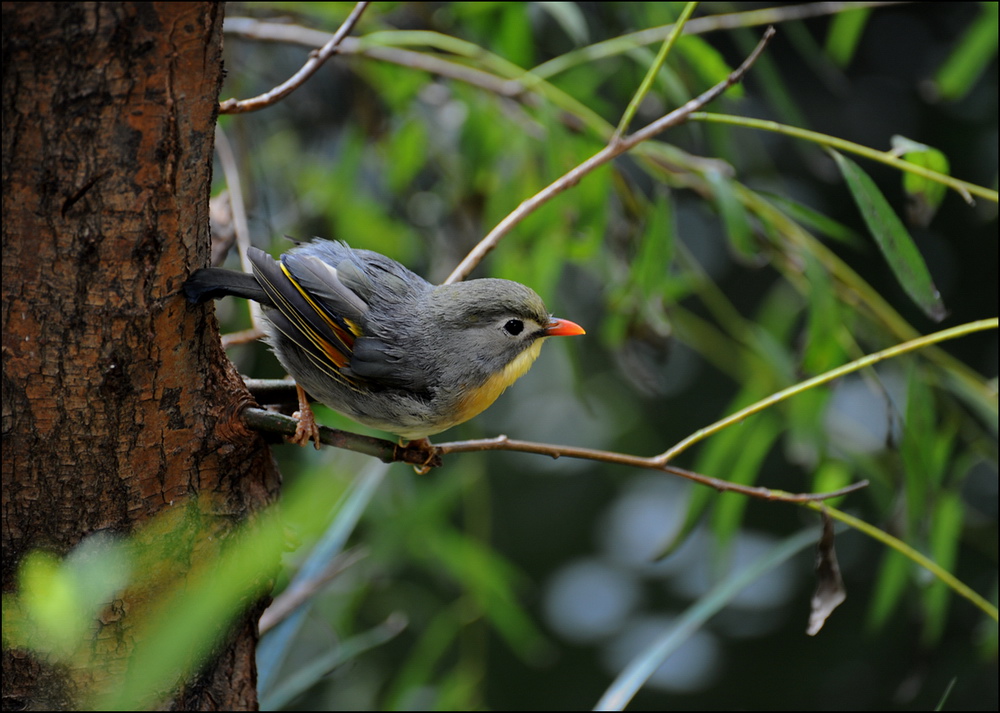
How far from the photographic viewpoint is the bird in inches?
66.3

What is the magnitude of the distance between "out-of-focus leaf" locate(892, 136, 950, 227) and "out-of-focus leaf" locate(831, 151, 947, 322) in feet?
0.29

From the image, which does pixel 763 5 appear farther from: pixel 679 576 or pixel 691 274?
pixel 679 576

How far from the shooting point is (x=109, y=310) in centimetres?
113

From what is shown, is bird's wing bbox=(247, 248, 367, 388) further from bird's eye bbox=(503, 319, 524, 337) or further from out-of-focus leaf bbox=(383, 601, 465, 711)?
out-of-focus leaf bbox=(383, 601, 465, 711)

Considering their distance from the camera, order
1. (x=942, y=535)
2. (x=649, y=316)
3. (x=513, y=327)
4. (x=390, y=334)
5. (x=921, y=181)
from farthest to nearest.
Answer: (x=942, y=535) → (x=649, y=316) → (x=513, y=327) → (x=390, y=334) → (x=921, y=181)

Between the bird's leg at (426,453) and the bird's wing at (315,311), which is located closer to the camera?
the bird's wing at (315,311)

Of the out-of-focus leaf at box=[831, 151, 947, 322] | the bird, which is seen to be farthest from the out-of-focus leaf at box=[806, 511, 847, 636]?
the bird

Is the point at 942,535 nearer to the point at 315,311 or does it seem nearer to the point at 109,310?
the point at 315,311

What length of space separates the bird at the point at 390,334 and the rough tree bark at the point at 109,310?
284 mm

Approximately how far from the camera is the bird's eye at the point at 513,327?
6.28 ft

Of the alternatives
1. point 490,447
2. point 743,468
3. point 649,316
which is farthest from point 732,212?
point 490,447

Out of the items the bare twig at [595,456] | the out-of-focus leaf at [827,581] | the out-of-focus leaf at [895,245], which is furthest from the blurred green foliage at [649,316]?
the out-of-focus leaf at [827,581]

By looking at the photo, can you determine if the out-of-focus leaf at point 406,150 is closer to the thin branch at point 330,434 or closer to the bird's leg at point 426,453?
the bird's leg at point 426,453

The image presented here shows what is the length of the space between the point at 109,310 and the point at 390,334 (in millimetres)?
739
